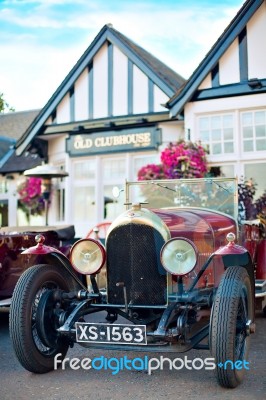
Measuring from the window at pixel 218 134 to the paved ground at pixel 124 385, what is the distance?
20.8ft

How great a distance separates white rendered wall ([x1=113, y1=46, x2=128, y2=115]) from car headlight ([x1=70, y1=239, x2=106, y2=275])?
7.81 m

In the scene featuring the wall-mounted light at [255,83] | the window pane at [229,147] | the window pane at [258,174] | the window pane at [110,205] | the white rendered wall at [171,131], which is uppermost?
Answer: the wall-mounted light at [255,83]

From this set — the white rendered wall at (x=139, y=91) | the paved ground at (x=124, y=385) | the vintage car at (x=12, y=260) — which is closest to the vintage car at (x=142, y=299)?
the paved ground at (x=124, y=385)

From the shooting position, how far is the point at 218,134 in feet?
33.2

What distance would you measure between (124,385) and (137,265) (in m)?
0.90

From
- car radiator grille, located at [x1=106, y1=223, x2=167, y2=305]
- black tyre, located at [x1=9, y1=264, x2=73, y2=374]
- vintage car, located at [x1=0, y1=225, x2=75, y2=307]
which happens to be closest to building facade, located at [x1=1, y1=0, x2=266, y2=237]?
vintage car, located at [x1=0, y1=225, x2=75, y2=307]

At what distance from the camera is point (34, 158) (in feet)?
47.6

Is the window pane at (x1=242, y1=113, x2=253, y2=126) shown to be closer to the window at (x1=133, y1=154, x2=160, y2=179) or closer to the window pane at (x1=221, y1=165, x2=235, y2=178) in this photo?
the window pane at (x1=221, y1=165, x2=235, y2=178)

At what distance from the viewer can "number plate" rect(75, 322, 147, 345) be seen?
3529mm

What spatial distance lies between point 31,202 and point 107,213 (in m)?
2.10

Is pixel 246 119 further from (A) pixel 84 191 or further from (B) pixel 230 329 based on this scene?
(B) pixel 230 329

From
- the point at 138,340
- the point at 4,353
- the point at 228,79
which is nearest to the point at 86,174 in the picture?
the point at 228,79

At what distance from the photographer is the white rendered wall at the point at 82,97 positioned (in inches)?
474

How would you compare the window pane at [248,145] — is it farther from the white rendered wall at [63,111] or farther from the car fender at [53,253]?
the car fender at [53,253]
